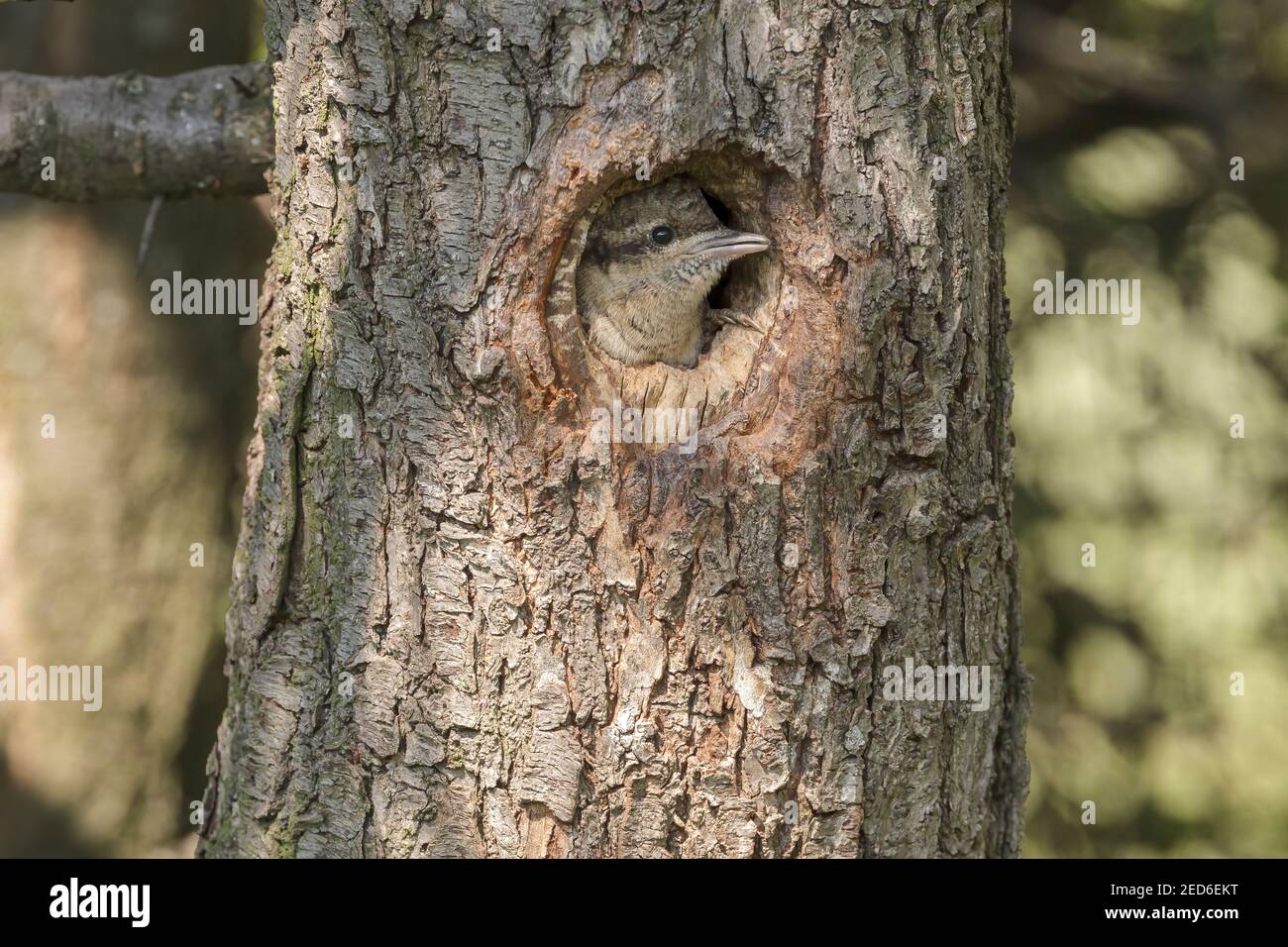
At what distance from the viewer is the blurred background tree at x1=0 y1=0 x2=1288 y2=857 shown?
12.9ft

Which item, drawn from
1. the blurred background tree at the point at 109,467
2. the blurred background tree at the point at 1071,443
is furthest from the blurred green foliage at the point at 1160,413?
the blurred background tree at the point at 109,467

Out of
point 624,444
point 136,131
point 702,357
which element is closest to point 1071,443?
point 702,357

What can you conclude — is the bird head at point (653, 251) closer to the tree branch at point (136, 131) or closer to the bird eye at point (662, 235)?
the bird eye at point (662, 235)

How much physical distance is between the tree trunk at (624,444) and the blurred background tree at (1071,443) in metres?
1.85

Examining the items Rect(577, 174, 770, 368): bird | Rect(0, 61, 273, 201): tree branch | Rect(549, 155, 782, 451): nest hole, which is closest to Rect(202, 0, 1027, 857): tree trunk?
Rect(549, 155, 782, 451): nest hole

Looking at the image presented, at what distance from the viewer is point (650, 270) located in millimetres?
2764

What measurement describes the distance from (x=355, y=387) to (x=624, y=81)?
2.62 ft

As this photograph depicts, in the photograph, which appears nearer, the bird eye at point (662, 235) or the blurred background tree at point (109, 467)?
the bird eye at point (662, 235)

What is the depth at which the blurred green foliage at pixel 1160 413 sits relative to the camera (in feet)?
12.8

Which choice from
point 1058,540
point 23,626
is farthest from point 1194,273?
point 23,626

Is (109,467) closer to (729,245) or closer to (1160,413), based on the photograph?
(729,245)

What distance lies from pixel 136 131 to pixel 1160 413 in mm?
3488

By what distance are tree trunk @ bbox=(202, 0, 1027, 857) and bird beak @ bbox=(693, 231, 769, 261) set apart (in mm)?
58

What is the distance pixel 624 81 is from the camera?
213 centimetres
